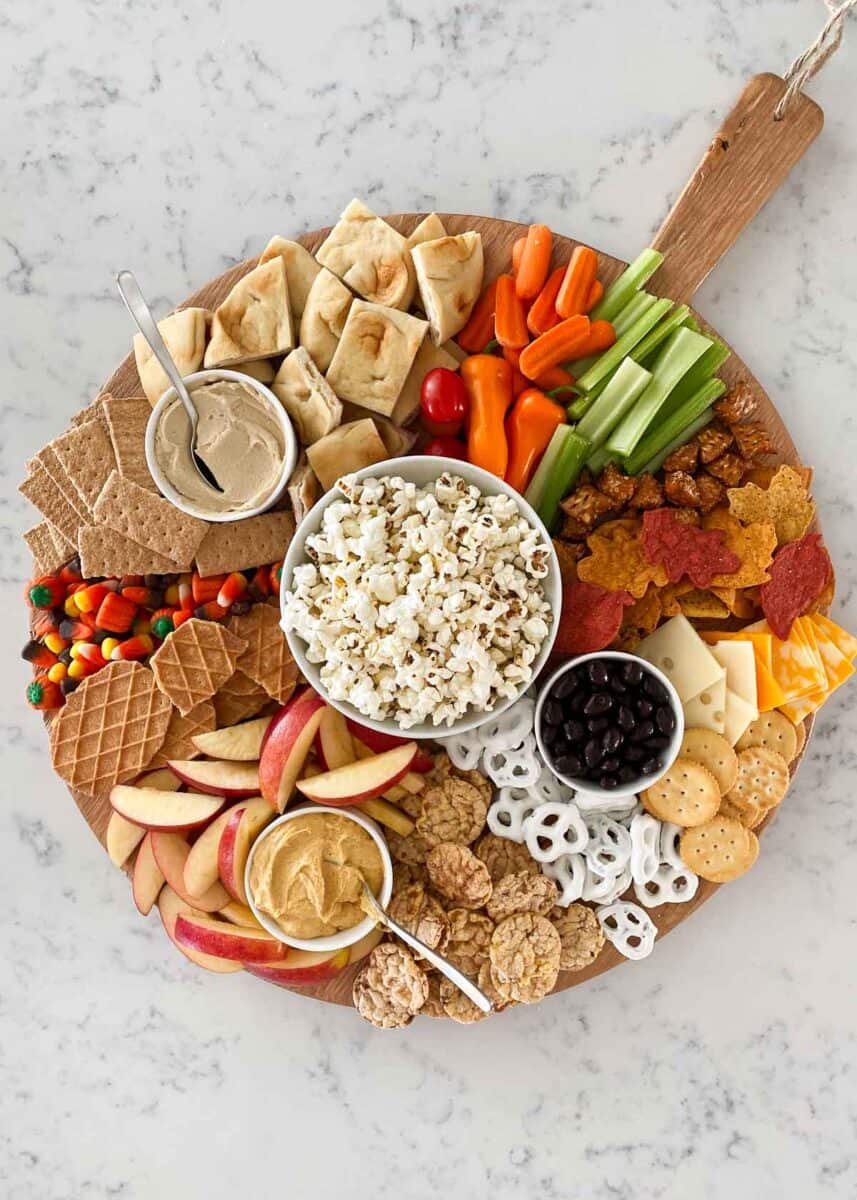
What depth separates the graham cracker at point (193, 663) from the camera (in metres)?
2.68

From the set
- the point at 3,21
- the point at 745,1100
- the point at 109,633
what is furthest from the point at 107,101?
the point at 745,1100

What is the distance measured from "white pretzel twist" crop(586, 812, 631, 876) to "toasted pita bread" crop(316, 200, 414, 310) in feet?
5.22

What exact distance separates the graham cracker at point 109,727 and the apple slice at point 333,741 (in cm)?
45

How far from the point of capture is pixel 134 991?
3.12m

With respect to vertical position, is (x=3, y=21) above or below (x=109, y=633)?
above

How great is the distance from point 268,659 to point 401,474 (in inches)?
25.6

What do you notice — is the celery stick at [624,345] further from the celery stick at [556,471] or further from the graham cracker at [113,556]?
the graham cracker at [113,556]

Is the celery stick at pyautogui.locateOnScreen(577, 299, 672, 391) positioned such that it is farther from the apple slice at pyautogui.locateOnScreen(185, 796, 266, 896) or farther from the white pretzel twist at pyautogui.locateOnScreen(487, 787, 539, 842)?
the apple slice at pyautogui.locateOnScreen(185, 796, 266, 896)

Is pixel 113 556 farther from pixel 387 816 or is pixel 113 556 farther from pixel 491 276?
pixel 491 276

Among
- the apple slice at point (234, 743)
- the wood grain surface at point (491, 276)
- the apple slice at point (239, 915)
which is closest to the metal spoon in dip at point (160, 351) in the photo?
the wood grain surface at point (491, 276)

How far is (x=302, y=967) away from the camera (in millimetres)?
2648

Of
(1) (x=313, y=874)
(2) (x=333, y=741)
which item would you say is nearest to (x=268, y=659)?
(2) (x=333, y=741)

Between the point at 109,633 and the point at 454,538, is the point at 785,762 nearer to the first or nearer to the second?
the point at 454,538

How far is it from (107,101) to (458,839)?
2552mm
